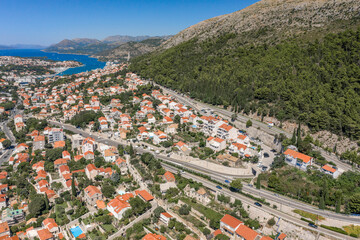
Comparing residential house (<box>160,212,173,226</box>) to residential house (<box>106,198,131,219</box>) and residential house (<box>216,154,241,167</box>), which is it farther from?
residential house (<box>216,154,241,167</box>)

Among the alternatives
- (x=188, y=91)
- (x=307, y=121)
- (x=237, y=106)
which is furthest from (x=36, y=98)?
(x=307, y=121)

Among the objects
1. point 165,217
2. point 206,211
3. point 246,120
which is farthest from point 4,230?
point 246,120

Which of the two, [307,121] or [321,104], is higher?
[321,104]

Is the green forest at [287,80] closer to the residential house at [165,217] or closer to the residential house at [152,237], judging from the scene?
the residential house at [165,217]

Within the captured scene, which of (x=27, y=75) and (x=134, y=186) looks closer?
(x=134, y=186)

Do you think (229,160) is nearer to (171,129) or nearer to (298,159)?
(298,159)

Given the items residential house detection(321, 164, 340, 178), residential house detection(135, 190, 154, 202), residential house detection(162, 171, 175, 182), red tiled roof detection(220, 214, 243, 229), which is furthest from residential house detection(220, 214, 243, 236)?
residential house detection(321, 164, 340, 178)

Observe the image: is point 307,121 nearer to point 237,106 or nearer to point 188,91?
point 237,106
